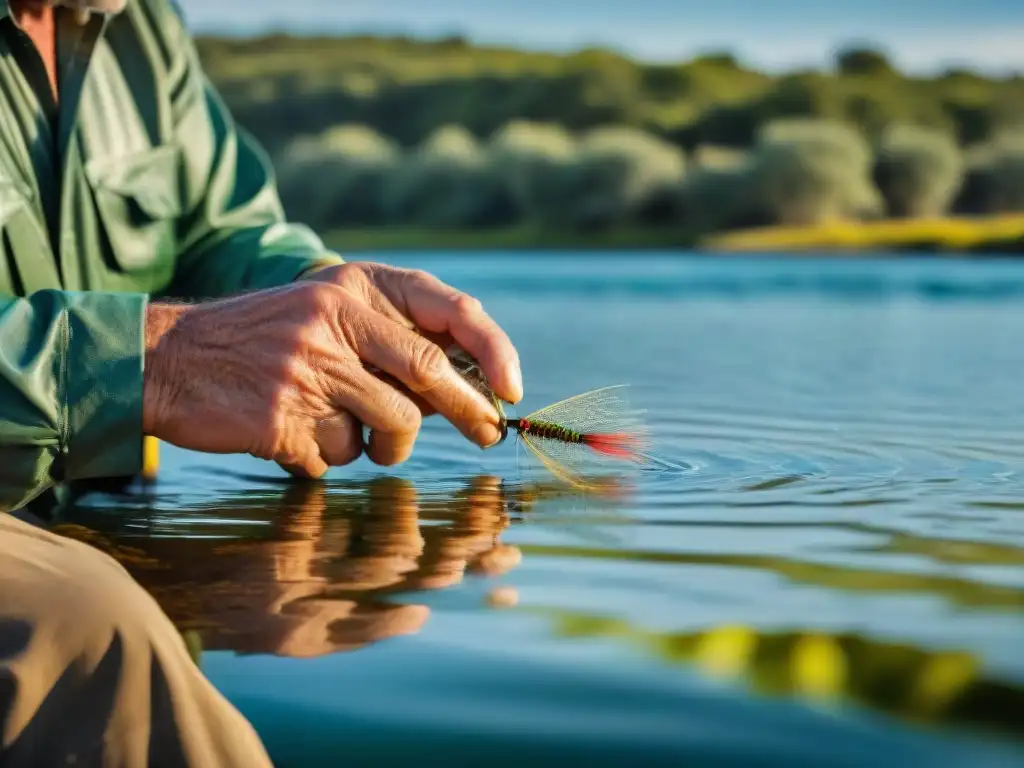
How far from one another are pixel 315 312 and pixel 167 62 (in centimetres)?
98

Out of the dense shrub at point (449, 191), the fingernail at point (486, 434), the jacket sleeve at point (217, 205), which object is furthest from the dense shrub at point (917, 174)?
the fingernail at point (486, 434)

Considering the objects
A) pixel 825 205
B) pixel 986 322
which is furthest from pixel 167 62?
pixel 825 205

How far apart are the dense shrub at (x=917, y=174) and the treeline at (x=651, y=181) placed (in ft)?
0.07

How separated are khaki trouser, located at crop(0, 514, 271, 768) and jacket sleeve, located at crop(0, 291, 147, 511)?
499 mm

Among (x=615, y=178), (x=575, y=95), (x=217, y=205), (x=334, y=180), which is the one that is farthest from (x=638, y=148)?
(x=217, y=205)

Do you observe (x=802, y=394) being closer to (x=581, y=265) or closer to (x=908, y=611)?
(x=908, y=611)

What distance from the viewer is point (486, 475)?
2594mm

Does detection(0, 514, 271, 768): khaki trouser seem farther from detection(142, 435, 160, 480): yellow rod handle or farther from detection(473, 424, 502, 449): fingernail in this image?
detection(142, 435, 160, 480): yellow rod handle

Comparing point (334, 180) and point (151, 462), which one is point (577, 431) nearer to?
point (151, 462)

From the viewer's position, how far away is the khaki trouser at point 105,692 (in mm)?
1161

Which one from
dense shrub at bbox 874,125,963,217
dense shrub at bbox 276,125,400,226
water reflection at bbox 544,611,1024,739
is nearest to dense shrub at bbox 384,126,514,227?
dense shrub at bbox 276,125,400,226

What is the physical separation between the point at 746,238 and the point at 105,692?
20829mm

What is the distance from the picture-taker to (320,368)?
6.42 ft

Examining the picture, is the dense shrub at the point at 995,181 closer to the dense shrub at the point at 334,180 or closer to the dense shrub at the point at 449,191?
the dense shrub at the point at 449,191
